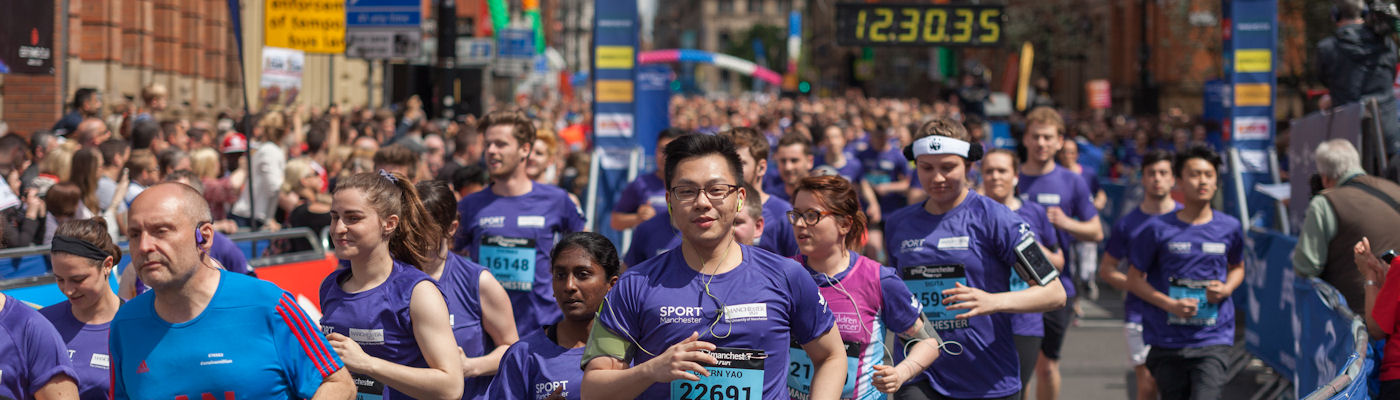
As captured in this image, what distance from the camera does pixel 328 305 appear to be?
4.47 meters

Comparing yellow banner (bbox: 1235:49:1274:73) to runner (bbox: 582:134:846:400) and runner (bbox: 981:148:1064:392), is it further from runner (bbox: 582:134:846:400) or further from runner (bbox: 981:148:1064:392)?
runner (bbox: 582:134:846:400)

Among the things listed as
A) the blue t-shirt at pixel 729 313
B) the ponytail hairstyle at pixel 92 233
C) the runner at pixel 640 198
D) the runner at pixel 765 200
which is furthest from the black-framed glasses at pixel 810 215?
the runner at pixel 640 198

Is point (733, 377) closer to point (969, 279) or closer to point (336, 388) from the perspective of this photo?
point (336, 388)

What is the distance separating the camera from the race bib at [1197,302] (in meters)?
7.23

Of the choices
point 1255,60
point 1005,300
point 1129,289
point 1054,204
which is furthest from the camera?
point 1255,60

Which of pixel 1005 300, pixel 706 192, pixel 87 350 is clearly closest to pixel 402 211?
pixel 87 350

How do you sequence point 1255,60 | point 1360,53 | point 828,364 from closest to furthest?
point 828,364
point 1360,53
point 1255,60

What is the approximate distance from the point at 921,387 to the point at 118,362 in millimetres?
3175

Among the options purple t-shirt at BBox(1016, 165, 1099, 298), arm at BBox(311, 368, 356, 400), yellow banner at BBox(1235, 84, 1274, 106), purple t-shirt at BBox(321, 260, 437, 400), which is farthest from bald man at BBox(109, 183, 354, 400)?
yellow banner at BBox(1235, 84, 1274, 106)

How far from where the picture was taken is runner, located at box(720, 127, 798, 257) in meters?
6.09

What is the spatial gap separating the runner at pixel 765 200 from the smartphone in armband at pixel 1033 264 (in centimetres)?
95

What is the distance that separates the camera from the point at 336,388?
3.73 metres

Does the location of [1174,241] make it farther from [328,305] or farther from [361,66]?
[361,66]

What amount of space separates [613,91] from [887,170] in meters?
3.21
